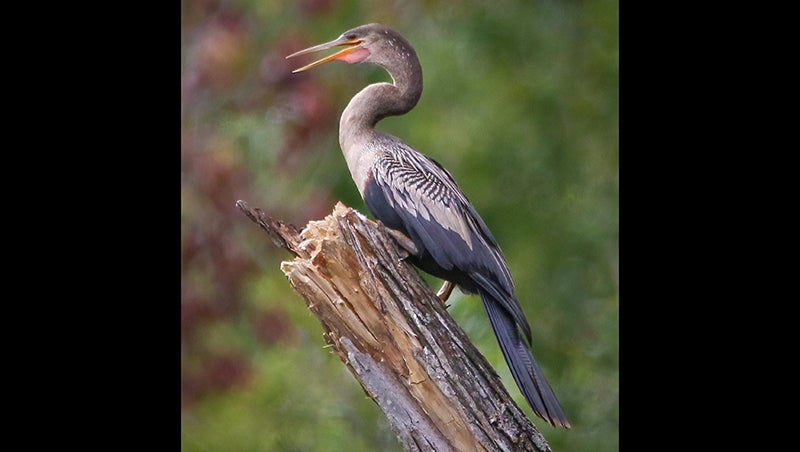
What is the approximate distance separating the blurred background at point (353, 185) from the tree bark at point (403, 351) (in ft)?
7.43

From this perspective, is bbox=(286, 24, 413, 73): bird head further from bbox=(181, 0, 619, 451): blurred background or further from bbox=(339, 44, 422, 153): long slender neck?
bbox=(181, 0, 619, 451): blurred background

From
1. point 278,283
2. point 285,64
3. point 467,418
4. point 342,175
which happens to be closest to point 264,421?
point 278,283

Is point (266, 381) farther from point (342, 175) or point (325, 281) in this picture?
point (325, 281)

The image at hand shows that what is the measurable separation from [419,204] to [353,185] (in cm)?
324

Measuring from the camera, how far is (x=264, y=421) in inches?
290

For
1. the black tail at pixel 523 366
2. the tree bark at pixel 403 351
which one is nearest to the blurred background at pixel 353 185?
the black tail at pixel 523 366

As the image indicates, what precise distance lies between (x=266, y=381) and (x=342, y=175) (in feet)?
5.23

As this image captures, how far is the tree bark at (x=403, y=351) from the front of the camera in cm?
389

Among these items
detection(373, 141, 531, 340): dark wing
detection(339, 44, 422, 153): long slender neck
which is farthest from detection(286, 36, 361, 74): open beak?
detection(373, 141, 531, 340): dark wing

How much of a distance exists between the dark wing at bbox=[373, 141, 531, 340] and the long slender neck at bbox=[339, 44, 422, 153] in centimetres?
15

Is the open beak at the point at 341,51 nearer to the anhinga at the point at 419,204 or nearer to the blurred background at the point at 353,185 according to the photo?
the anhinga at the point at 419,204

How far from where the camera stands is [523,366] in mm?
4152

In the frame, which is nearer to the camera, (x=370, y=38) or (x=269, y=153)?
(x=370, y=38)

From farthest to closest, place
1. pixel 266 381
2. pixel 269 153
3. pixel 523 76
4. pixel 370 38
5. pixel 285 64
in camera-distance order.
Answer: pixel 523 76
pixel 269 153
pixel 266 381
pixel 285 64
pixel 370 38
